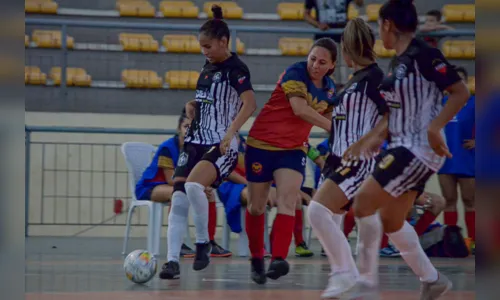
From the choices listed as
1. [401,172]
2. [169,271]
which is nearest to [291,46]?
[169,271]

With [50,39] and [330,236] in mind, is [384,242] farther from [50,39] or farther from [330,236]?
[50,39]

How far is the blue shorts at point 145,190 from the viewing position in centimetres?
1030

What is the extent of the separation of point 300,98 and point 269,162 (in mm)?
556

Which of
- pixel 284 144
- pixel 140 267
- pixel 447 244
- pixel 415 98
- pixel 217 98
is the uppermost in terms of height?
pixel 415 98

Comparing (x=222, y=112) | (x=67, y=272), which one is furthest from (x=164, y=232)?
(x=222, y=112)

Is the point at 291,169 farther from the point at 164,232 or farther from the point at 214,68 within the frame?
the point at 164,232

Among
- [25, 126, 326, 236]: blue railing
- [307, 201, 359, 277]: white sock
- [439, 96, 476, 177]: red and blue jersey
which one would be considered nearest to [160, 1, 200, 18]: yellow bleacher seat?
[25, 126, 326, 236]: blue railing

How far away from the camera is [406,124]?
15.0ft

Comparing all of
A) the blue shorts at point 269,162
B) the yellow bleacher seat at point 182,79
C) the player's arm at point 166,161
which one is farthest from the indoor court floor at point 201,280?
the yellow bleacher seat at point 182,79

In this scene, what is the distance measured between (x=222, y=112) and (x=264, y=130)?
1.33 ft

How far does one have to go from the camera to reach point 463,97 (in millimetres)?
4391

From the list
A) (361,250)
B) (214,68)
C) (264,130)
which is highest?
(214,68)

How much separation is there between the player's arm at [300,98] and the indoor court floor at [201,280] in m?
1.24

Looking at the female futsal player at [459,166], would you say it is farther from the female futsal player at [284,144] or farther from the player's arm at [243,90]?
the player's arm at [243,90]
